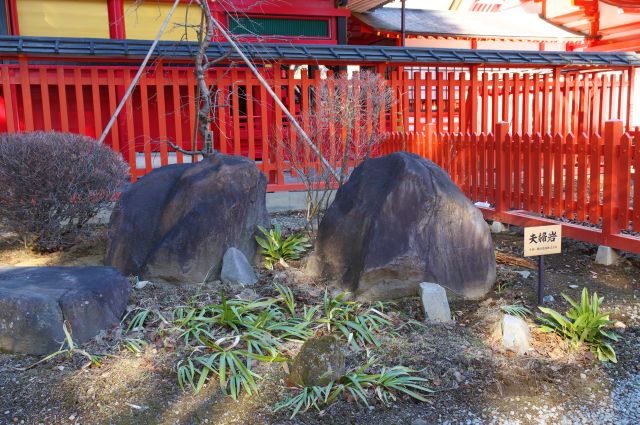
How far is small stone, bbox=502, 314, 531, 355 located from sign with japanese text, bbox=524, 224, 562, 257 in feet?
1.62

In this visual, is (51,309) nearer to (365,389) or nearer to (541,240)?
(365,389)

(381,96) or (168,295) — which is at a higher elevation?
(381,96)

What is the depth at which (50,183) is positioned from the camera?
529 cm

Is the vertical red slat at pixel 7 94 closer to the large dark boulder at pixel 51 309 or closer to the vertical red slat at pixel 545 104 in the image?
the large dark boulder at pixel 51 309

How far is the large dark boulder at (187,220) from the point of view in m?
4.93

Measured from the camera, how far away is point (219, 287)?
474cm

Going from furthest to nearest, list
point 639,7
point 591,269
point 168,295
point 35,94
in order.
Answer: point 639,7, point 35,94, point 591,269, point 168,295

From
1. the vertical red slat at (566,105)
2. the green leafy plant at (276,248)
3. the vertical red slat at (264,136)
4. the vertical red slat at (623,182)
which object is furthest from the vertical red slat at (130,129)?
the vertical red slat at (566,105)

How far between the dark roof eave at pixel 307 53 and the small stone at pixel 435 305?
5409mm

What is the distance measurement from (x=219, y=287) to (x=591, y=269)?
3252 mm

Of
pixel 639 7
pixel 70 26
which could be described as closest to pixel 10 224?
pixel 70 26

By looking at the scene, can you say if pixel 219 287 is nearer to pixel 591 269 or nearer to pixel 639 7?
pixel 591 269

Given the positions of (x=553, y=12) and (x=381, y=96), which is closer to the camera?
(x=381, y=96)

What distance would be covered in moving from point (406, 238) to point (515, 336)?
1.12 meters
